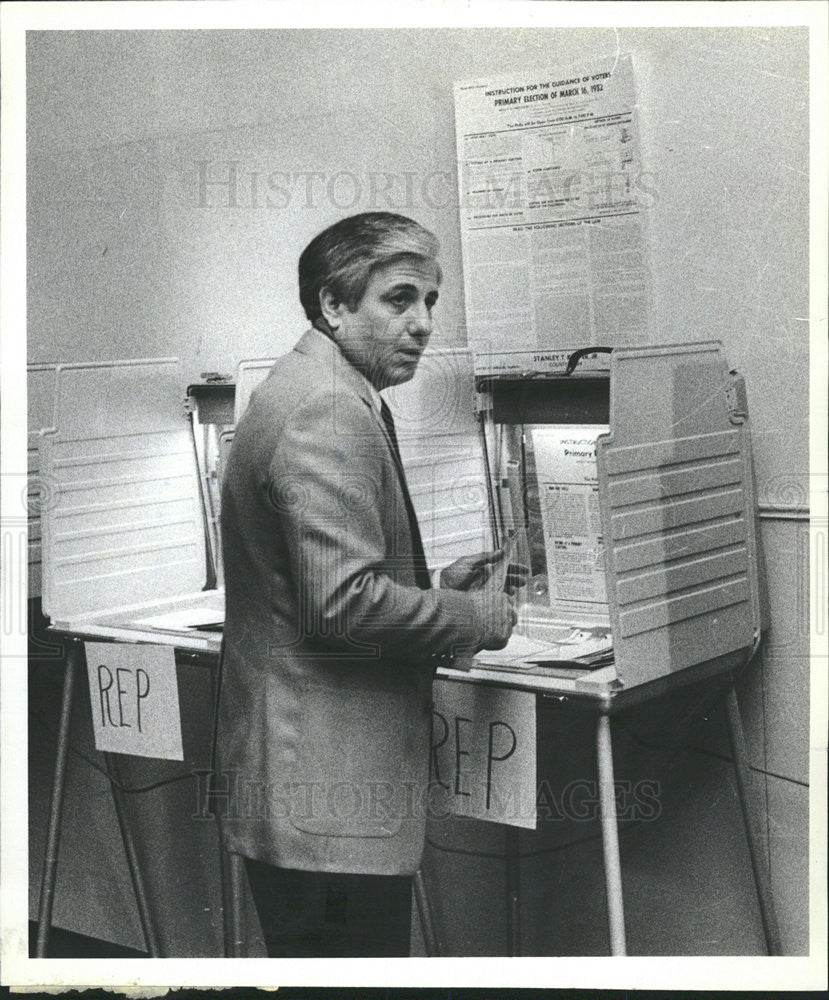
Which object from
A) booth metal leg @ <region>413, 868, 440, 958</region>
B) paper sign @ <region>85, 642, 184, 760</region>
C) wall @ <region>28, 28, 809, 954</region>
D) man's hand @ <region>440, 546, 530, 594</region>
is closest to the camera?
man's hand @ <region>440, 546, 530, 594</region>

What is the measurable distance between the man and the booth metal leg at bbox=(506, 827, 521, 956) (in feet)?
1.74

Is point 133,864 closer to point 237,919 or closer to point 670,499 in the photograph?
point 237,919

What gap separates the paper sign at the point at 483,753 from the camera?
2258 mm

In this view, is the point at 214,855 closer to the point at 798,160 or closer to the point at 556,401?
the point at 556,401

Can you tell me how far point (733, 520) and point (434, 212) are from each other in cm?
75

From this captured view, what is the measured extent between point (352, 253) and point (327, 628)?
0.60 m

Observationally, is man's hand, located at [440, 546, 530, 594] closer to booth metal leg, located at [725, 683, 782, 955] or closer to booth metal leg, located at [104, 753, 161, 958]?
booth metal leg, located at [725, 683, 782, 955]

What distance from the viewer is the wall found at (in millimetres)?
2404

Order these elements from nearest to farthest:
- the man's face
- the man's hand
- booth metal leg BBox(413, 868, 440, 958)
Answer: the man's face
the man's hand
booth metal leg BBox(413, 868, 440, 958)

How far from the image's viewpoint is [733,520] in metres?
2.42

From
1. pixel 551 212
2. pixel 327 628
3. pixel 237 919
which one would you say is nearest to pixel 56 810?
pixel 237 919

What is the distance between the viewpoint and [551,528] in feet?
8.50


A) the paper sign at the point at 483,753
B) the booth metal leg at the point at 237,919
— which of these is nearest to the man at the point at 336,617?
the paper sign at the point at 483,753

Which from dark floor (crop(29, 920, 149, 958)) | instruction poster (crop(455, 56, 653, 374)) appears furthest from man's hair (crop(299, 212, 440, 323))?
dark floor (crop(29, 920, 149, 958))
